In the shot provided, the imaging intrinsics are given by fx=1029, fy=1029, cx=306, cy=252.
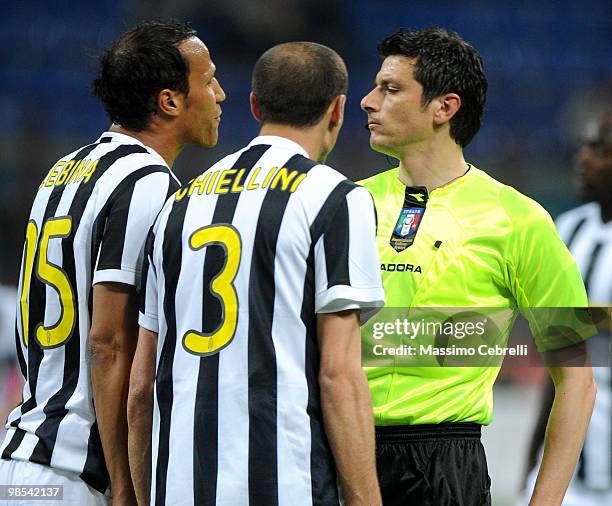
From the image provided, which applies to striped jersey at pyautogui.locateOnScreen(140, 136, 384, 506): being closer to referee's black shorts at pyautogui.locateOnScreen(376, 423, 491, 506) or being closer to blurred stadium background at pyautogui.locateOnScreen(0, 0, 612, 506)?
referee's black shorts at pyautogui.locateOnScreen(376, 423, 491, 506)

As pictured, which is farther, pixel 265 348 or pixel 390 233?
pixel 390 233

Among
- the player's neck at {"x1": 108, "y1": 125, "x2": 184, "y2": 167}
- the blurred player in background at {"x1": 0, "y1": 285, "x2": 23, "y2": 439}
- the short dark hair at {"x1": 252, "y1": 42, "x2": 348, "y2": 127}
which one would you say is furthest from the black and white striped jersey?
the blurred player in background at {"x1": 0, "y1": 285, "x2": 23, "y2": 439}

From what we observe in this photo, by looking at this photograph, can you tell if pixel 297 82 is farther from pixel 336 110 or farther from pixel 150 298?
pixel 150 298

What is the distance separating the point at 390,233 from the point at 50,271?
84cm

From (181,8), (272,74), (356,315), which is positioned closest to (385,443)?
(356,315)

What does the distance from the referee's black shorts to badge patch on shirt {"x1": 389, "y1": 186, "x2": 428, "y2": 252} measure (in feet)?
1.48

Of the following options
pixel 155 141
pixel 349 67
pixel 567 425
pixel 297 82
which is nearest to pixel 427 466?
pixel 567 425

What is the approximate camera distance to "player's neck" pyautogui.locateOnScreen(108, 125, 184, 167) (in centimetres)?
264

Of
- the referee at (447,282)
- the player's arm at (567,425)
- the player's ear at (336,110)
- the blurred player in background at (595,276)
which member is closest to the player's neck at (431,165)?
the referee at (447,282)

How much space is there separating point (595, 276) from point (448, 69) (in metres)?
1.61

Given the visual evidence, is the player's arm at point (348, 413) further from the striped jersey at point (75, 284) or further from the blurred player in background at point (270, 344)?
the striped jersey at point (75, 284)

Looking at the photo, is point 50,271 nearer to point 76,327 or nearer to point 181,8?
point 76,327

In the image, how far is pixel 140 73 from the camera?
2590 mm

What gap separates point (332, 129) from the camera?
88.7 inches
